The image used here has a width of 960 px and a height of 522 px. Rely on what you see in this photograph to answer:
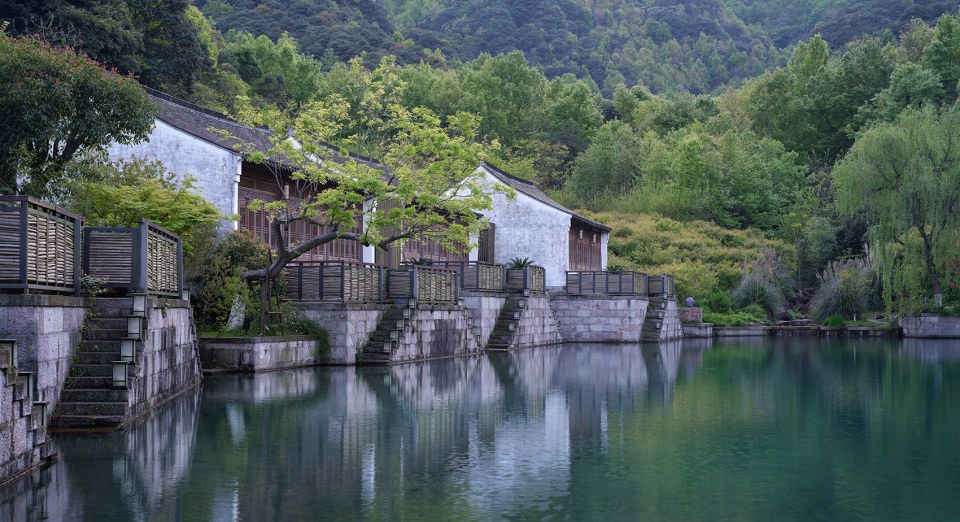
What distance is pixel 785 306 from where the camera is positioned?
184 feet

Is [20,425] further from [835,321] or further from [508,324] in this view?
[835,321]

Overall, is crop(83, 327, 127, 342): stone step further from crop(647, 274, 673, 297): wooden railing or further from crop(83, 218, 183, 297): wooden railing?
crop(647, 274, 673, 297): wooden railing

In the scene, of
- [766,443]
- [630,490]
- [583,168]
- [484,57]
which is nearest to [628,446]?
[766,443]

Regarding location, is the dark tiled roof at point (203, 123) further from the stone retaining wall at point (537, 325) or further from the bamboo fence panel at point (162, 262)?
the stone retaining wall at point (537, 325)

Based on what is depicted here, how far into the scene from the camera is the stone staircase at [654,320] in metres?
43.7

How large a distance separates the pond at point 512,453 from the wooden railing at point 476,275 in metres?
10.3

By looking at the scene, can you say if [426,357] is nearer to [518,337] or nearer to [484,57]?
[518,337]

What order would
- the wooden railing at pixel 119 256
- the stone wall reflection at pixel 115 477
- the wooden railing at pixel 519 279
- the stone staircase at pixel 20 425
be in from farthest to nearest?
the wooden railing at pixel 519 279, the wooden railing at pixel 119 256, the stone staircase at pixel 20 425, the stone wall reflection at pixel 115 477

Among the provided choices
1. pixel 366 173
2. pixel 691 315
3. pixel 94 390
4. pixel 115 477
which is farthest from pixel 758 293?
pixel 115 477

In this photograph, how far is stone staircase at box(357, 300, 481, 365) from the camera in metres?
26.7

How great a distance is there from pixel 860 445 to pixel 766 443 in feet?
4.07

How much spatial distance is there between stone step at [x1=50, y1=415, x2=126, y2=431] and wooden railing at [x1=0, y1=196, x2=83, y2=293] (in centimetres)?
175

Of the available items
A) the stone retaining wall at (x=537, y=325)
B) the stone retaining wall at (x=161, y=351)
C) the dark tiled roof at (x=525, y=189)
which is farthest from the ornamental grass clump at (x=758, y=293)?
the stone retaining wall at (x=161, y=351)

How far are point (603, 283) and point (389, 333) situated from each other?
1664 centimetres
